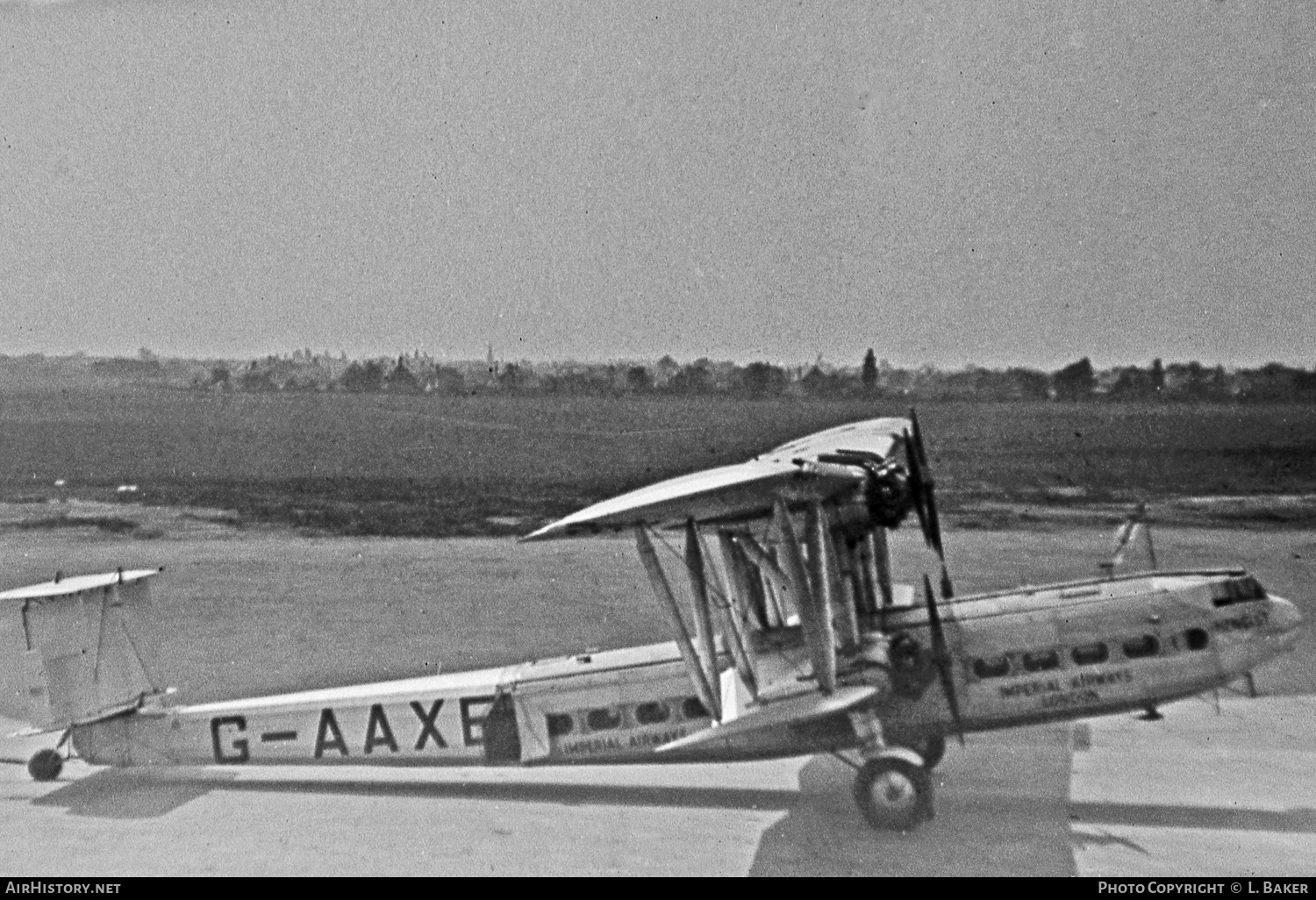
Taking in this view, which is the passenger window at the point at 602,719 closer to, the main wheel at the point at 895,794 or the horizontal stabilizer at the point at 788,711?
the horizontal stabilizer at the point at 788,711

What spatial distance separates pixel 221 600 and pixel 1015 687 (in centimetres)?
1324

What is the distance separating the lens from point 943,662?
35.2 feet

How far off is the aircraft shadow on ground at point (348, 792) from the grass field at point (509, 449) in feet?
24.2

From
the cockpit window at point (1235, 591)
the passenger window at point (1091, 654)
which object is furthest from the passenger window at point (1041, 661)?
the cockpit window at point (1235, 591)

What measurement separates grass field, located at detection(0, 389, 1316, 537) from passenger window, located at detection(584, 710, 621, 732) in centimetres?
764

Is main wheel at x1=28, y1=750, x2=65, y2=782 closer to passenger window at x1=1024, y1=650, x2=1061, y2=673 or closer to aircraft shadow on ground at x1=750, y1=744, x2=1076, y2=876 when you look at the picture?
aircraft shadow on ground at x1=750, y1=744, x2=1076, y2=876

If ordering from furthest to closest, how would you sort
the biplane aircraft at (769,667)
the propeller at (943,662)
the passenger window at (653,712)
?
the passenger window at (653,712) < the propeller at (943,662) < the biplane aircraft at (769,667)

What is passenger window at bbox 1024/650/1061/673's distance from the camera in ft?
35.5

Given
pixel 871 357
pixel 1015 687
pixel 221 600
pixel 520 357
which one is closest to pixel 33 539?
pixel 221 600

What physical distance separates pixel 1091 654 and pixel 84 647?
28.9 feet

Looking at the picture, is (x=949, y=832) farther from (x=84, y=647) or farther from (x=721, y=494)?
(x=84, y=647)

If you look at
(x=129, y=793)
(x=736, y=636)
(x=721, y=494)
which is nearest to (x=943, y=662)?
(x=736, y=636)

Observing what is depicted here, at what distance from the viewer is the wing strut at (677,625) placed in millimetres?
10344

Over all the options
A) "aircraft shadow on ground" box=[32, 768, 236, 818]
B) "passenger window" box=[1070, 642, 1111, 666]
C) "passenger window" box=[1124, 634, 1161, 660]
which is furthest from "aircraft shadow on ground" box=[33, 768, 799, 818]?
"passenger window" box=[1124, 634, 1161, 660]
